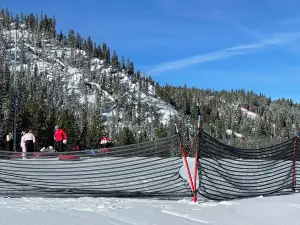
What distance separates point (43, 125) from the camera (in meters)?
68.1

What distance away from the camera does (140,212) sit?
256 inches

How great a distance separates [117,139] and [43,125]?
2826 cm

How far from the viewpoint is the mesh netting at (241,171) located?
8594mm

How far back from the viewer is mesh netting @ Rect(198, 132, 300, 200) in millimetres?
8594

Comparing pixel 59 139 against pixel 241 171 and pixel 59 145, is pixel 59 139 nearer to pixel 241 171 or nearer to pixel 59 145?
pixel 59 145

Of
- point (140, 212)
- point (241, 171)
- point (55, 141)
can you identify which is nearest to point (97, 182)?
point (140, 212)

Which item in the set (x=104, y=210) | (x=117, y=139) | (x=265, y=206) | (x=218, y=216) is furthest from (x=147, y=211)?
(x=117, y=139)

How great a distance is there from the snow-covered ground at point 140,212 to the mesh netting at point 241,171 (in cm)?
73

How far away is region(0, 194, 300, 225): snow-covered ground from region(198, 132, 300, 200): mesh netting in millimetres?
730

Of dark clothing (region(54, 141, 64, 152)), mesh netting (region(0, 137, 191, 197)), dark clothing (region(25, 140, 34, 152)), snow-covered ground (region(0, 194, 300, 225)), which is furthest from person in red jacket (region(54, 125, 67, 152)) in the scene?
snow-covered ground (region(0, 194, 300, 225))

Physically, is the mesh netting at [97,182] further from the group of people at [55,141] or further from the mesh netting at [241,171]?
the group of people at [55,141]

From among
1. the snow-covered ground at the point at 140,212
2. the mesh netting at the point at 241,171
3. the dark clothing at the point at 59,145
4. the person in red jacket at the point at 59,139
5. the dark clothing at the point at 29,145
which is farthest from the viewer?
the dark clothing at the point at 59,145

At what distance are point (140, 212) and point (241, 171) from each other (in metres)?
3.98

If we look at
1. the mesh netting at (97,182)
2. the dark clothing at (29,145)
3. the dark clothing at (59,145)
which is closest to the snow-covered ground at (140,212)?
the mesh netting at (97,182)
